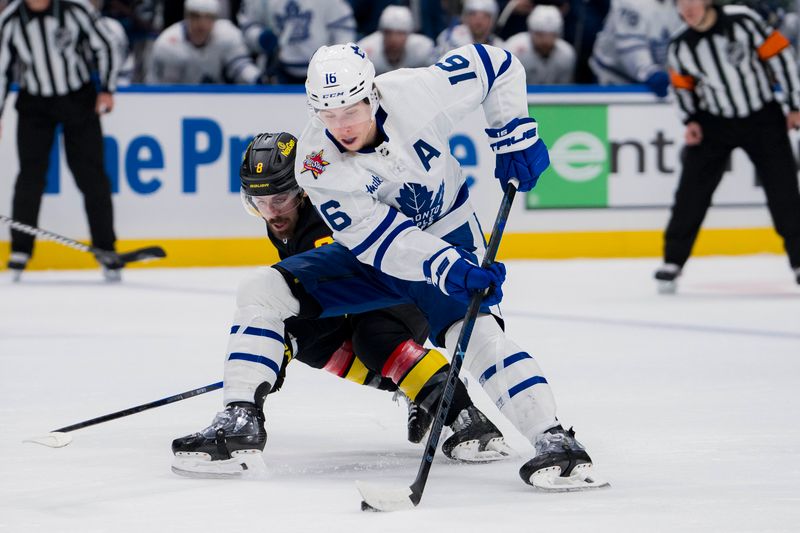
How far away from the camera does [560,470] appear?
9.00 ft

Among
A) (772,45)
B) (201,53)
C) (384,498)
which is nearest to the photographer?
(384,498)

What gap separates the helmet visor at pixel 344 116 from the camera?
113 inches

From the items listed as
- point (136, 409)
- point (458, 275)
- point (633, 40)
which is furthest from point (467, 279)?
point (633, 40)

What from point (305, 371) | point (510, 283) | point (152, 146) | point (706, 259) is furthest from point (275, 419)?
point (706, 259)

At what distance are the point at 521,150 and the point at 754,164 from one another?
373 cm

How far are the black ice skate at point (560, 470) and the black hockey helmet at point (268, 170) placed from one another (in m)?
0.82

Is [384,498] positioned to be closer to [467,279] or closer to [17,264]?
[467,279]

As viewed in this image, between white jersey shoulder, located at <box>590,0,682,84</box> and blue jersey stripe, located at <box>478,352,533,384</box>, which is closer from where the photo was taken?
blue jersey stripe, located at <box>478,352,533,384</box>

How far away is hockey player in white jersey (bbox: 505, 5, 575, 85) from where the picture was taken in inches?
342

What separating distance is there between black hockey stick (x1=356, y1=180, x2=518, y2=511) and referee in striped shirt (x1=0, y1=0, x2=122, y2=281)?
14.3 feet

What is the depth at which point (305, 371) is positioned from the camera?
14.6 feet

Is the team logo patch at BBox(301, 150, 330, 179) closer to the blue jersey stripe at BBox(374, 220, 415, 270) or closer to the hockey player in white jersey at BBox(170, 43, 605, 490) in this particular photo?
the hockey player in white jersey at BBox(170, 43, 605, 490)

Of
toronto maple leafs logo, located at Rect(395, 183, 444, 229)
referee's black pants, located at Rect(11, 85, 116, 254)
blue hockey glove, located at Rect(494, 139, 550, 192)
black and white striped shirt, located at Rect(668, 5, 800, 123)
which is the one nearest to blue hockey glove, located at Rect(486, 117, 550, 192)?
blue hockey glove, located at Rect(494, 139, 550, 192)

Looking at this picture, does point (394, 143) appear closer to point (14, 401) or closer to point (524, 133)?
point (524, 133)
